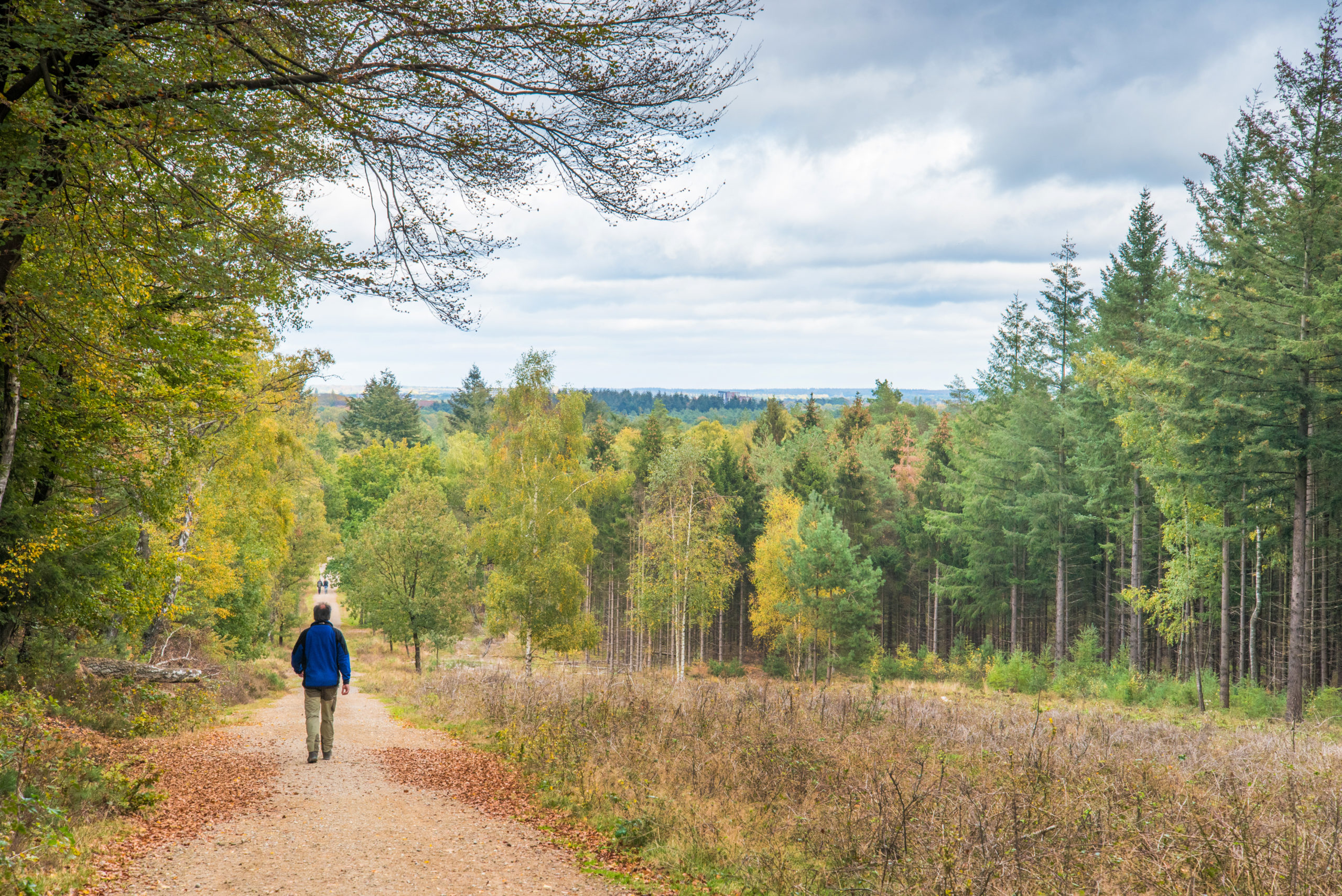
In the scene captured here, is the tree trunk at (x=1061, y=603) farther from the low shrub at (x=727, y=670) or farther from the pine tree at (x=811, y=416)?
the pine tree at (x=811, y=416)

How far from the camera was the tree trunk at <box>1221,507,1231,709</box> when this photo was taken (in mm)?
22422

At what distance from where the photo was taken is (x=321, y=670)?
8.41m

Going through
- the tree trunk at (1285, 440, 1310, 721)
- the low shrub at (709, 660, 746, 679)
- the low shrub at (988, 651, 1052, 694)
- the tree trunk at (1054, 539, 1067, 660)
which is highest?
the tree trunk at (1285, 440, 1310, 721)

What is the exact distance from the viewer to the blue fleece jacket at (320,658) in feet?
27.6

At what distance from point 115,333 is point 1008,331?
1557 inches

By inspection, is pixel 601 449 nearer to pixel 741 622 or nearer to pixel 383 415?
pixel 741 622

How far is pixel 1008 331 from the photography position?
4022 centimetres

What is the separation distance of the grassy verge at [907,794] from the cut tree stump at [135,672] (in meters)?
4.53

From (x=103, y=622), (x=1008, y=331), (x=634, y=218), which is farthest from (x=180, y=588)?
(x=1008, y=331)

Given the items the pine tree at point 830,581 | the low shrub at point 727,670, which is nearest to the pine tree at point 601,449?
the low shrub at point 727,670

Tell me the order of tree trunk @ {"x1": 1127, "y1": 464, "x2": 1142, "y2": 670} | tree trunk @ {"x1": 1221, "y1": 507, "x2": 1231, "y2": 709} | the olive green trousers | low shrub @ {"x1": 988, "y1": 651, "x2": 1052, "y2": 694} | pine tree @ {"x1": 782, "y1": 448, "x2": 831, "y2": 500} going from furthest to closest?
pine tree @ {"x1": 782, "y1": 448, "x2": 831, "y2": 500} → low shrub @ {"x1": 988, "y1": 651, "x2": 1052, "y2": 694} → tree trunk @ {"x1": 1127, "y1": 464, "x2": 1142, "y2": 670} → tree trunk @ {"x1": 1221, "y1": 507, "x2": 1231, "y2": 709} → the olive green trousers

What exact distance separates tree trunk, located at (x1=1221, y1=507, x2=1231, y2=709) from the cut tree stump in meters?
24.8

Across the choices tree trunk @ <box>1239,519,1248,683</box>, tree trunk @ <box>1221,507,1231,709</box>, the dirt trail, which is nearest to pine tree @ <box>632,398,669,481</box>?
tree trunk @ <box>1221,507,1231,709</box>

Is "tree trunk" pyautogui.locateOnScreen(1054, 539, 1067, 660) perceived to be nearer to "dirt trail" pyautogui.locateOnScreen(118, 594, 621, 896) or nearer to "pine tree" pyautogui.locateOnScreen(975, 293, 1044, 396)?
"pine tree" pyautogui.locateOnScreen(975, 293, 1044, 396)
